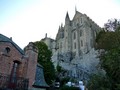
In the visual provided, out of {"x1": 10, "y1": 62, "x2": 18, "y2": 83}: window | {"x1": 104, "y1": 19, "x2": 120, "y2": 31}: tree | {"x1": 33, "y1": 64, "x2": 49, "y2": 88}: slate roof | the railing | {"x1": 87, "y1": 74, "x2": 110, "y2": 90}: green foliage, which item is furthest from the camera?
{"x1": 104, "y1": 19, "x2": 120, "y2": 31}: tree

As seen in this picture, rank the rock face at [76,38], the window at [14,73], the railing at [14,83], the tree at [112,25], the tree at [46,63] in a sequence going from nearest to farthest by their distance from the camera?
the railing at [14,83]
the window at [14,73]
the tree at [112,25]
the tree at [46,63]
the rock face at [76,38]

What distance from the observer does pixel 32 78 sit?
15.0 meters

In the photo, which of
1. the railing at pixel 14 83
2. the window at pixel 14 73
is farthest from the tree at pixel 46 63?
the railing at pixel 14 83

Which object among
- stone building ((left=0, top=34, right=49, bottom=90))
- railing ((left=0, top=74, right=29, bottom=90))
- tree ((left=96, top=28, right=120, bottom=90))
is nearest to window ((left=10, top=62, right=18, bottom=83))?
stone building ((left=0, top=34, right=49, bottom=90))

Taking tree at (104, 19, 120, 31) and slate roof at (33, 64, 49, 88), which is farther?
tree at (104, 19, 120, 31)

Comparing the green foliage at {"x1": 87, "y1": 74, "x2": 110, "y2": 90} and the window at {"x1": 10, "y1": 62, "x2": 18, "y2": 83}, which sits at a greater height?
the window at {"x1": 10, "y1": 62, "x2": 18, "y2": 83}

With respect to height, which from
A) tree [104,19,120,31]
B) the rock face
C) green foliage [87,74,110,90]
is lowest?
green foliage [87,74,110,90]

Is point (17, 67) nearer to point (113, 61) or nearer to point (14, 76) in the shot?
point (14, 76)

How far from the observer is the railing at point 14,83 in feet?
41.2

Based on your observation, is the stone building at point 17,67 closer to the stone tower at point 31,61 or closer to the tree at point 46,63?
the stone tower at point 31,61

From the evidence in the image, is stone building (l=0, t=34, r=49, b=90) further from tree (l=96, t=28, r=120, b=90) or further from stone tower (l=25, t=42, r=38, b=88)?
tree (l=96, t=28, r=120, b=90)

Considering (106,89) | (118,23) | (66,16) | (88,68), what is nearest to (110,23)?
(118,23)

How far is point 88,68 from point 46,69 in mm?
15558

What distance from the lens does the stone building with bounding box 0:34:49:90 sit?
13211 mm
